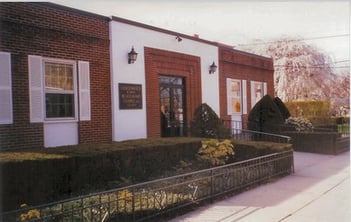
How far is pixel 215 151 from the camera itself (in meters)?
8.25

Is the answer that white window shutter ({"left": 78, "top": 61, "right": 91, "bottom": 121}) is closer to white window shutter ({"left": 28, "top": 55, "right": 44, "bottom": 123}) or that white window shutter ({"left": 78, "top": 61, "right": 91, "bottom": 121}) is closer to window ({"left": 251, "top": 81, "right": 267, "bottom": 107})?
white window shutter ({"left": 28, "top": 55, "right": 44, "bottom": 123})

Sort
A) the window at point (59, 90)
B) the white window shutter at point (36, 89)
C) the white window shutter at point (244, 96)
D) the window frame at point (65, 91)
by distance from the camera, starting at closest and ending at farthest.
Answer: the white window shutter at point (36, 89) < the window frame at point (65, 91) < the window at point (59, 90) < the white window shutter at point (244, 96)

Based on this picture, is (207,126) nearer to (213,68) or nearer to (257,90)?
(213,68)

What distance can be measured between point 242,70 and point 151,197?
10518mm

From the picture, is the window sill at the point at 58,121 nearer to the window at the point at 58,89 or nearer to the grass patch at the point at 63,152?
the window at the point at 58,89

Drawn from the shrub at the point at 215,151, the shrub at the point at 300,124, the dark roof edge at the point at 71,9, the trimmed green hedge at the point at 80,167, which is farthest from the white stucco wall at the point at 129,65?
the shrub at the point at 300,124

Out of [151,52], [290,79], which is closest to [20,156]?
[151,52]

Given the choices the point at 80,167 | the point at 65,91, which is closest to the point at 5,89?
the point at 65,91

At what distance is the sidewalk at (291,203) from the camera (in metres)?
5.01

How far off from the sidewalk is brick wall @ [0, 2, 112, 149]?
3771 millimetres

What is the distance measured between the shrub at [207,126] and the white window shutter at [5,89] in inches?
194

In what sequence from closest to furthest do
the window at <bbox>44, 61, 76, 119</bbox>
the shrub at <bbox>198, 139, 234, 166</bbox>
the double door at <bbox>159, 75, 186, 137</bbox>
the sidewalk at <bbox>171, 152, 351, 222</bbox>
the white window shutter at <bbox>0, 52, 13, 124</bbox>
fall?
the sidewalk at <bbox>171, 152, 351, 222</bbox>
the white window shutter at <bbox>0, 52, 13, 124</bbox>
the window at <bbox>44, 61, 76, 119</bbox>
the shrub at <bbox>198, 139, 234, 166</bbox>
the double door at <bbox>159, 75, 186, 137</bbox>

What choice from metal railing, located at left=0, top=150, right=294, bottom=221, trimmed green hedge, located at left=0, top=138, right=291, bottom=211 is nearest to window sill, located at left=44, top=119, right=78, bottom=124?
trimmed green hedge, located at left=0, top=138, right=291, bottom=211

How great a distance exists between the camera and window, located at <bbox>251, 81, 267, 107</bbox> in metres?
15.4
